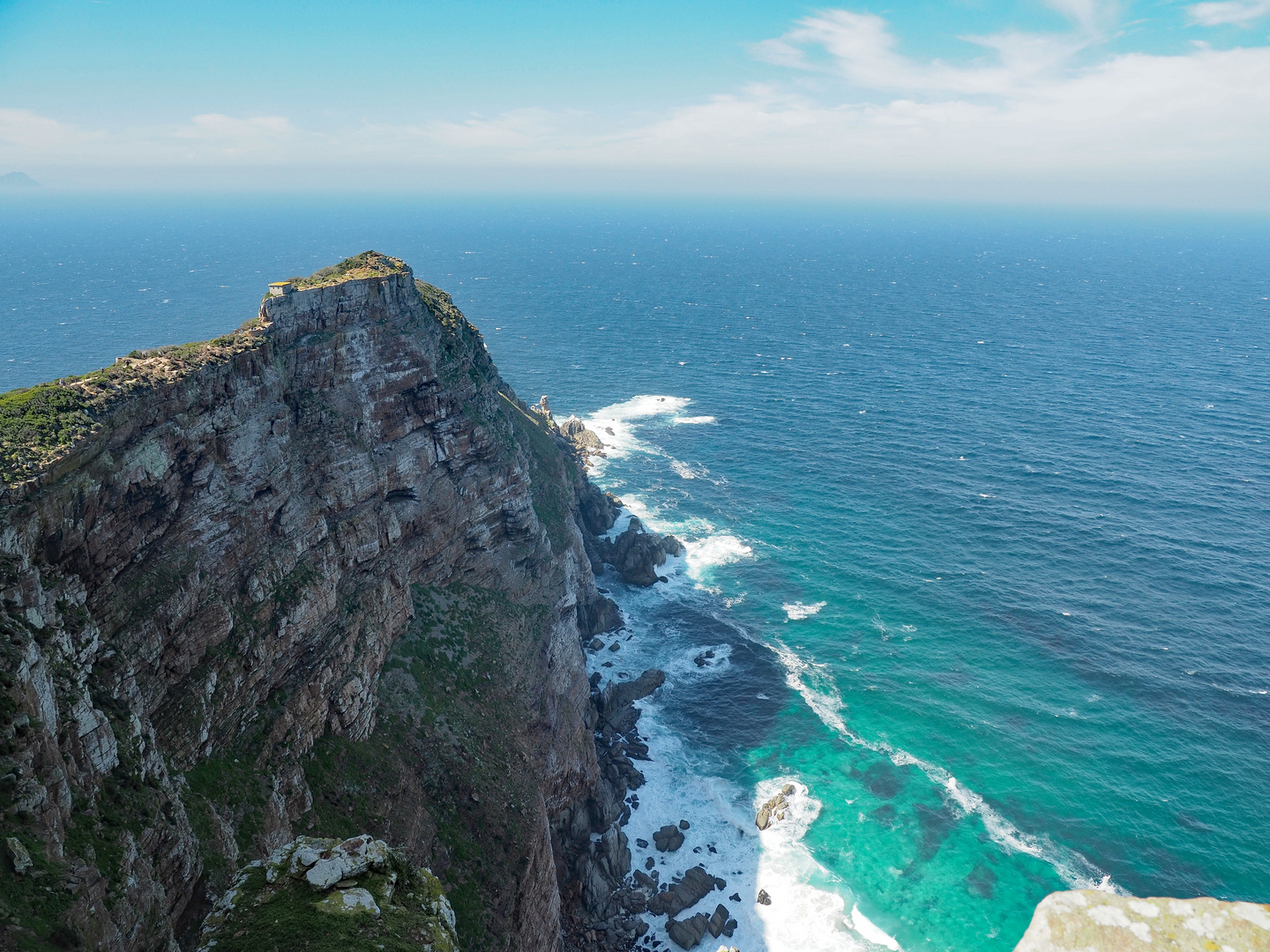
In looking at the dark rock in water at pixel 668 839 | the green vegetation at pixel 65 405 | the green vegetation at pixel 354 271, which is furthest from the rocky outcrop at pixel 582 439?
the green vegetation at pixel 65 405

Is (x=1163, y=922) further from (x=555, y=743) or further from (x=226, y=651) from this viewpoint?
(x=555, y=743)

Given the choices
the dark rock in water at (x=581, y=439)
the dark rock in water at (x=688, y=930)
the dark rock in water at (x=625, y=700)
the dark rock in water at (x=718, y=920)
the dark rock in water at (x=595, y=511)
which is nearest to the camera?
the dark rock in water at (x=688, y=930)

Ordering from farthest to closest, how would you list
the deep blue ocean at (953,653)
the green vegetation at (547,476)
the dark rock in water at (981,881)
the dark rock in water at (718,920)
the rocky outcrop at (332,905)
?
the green vegetation at (547,476) < the deep blue ocean at (953,653) < the dark rock in water at (981,881) < the dark rock in water at (718,920) < the rocky outcrop at (332,905)

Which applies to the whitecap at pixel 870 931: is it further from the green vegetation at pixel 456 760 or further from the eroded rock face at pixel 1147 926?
the eroded rock face at pixel 1147 926

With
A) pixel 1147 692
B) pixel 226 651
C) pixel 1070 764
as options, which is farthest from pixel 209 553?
pixel 1147 692

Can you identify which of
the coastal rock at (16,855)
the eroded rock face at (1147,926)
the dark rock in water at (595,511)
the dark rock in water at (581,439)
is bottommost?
the dark rock in water at (595,511)
